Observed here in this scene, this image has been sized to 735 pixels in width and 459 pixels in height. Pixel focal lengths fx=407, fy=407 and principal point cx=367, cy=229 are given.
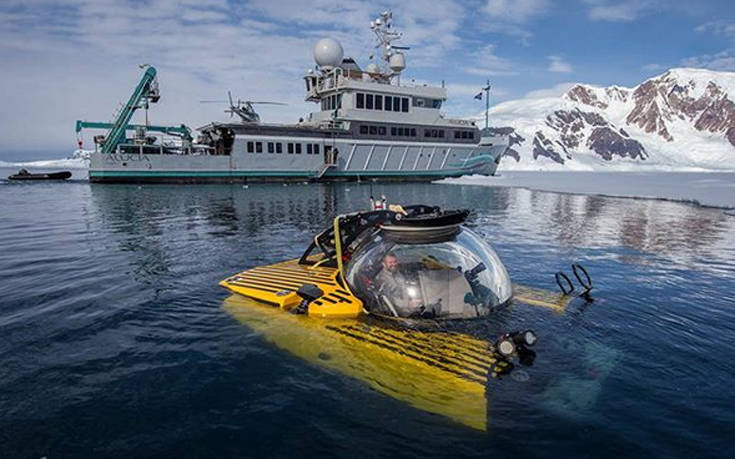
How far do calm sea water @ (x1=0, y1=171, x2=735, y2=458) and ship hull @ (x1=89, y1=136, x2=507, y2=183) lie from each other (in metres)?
34.4

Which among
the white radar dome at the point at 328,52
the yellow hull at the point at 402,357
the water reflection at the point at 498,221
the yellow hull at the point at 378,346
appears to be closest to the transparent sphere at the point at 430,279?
the yellow hull at the point at 378,346

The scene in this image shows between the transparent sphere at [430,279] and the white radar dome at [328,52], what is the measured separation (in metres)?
53.4

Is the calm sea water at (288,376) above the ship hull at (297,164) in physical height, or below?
below

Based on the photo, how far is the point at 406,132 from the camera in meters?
54.7

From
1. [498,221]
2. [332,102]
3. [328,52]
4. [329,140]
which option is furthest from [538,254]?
[328,52]

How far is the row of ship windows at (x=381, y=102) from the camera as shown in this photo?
52.1 meters

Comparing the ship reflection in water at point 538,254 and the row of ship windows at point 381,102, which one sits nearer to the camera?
the ship reflection in water at point 538,254

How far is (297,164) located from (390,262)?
44234 mm

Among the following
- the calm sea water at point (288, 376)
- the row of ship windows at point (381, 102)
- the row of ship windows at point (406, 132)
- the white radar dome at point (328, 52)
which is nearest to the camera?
the calm sea water at point (288, 376)

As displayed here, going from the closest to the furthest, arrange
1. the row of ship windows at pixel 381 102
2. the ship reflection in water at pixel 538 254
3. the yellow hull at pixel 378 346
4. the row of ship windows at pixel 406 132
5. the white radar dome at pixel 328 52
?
the yellow hull at pixel 378 346 < the ship reflection in water at pixel 538 254 < the row of ship windows at pixel 381 102 < the row of ship windows at pixel 406 132 < the white radar dome at pixel 328 52

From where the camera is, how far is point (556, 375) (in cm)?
590

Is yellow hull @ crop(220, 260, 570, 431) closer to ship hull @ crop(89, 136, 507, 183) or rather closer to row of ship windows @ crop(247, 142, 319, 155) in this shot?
row of ship windows @ crop(247, 142, 319, 155)

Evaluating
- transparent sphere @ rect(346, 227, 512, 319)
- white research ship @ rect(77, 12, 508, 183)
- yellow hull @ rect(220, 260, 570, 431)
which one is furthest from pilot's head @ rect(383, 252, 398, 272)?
white research ship @ rect(77, 12, 508, 183)

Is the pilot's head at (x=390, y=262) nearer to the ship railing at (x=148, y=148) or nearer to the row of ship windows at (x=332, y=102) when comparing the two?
the ship railing at (x=148, y=148)
